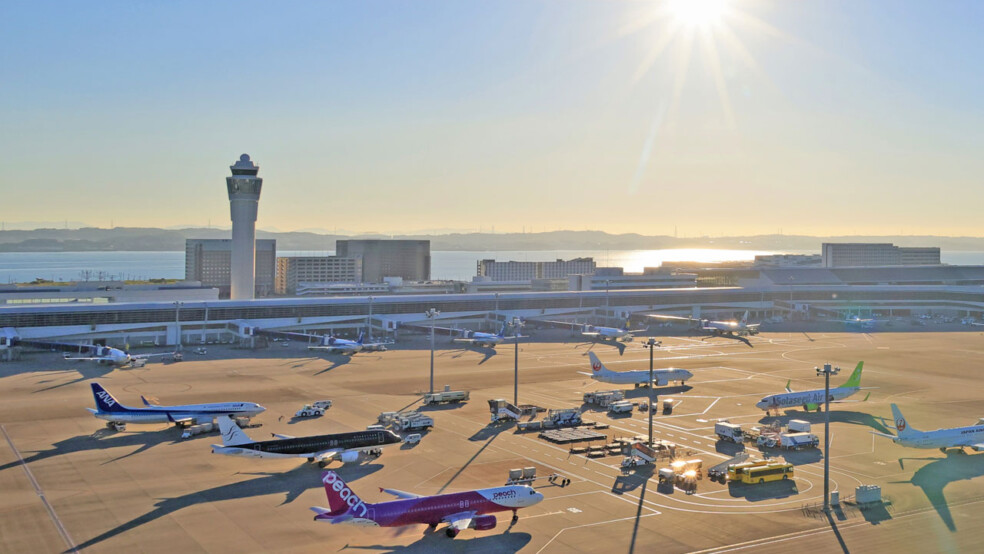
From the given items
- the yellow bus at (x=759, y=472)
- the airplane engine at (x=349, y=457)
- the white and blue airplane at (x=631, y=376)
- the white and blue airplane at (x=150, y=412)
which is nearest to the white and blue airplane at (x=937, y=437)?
the yellow bus at (x=759, y=472)

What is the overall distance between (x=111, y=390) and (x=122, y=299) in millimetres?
71714

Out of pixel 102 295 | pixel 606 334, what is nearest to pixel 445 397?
pixel 606 334

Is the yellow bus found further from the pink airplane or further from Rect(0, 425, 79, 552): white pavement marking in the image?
Rect(0, 425, 79, 552): white pavement marking

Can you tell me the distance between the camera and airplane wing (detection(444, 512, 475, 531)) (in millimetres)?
40969

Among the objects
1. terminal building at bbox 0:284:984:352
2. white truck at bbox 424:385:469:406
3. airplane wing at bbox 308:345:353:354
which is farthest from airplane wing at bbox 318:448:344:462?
terminal building at bbox 0:284:984:352

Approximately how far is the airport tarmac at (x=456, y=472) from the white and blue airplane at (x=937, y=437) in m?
1.29

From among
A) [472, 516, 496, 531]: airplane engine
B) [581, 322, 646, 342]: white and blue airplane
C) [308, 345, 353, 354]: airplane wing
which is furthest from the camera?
[581, 322, 646, 342]: white and blue airplane

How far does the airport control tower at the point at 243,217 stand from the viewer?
509ft

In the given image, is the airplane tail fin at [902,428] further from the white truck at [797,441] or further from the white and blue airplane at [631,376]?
the white and blue airplane at [631,376]

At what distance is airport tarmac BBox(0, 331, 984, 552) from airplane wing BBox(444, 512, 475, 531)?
0.90 meters

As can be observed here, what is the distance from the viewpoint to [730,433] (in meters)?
62.8

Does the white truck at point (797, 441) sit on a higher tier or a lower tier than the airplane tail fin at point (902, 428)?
lower

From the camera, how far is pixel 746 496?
48906mm

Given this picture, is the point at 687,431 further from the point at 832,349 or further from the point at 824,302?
the point at 824,302
